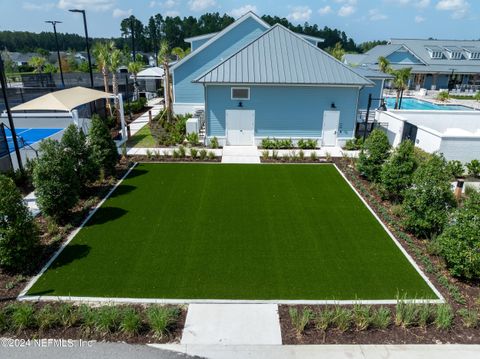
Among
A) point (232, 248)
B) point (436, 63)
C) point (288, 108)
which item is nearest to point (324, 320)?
point (232, 248)

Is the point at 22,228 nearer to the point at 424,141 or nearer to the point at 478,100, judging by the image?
the point at 424,141

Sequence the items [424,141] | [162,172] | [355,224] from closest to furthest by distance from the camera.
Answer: [355,224] → [162,172] → [424,141]

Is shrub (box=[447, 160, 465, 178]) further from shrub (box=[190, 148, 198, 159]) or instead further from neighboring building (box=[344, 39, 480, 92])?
neighboring building (box=[344, 39, 480, 92])

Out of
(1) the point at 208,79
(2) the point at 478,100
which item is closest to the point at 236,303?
(1) the point at 208,79

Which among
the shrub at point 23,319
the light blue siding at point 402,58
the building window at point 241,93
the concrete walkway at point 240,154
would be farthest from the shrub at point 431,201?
the light blue siding at point 402,58

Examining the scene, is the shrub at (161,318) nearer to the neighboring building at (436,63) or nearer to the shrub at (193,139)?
the shrub at (193,139)

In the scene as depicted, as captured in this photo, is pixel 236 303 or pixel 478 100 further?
pixel 478 100

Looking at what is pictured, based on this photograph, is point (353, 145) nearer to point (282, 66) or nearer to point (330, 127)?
point (330, 127)
